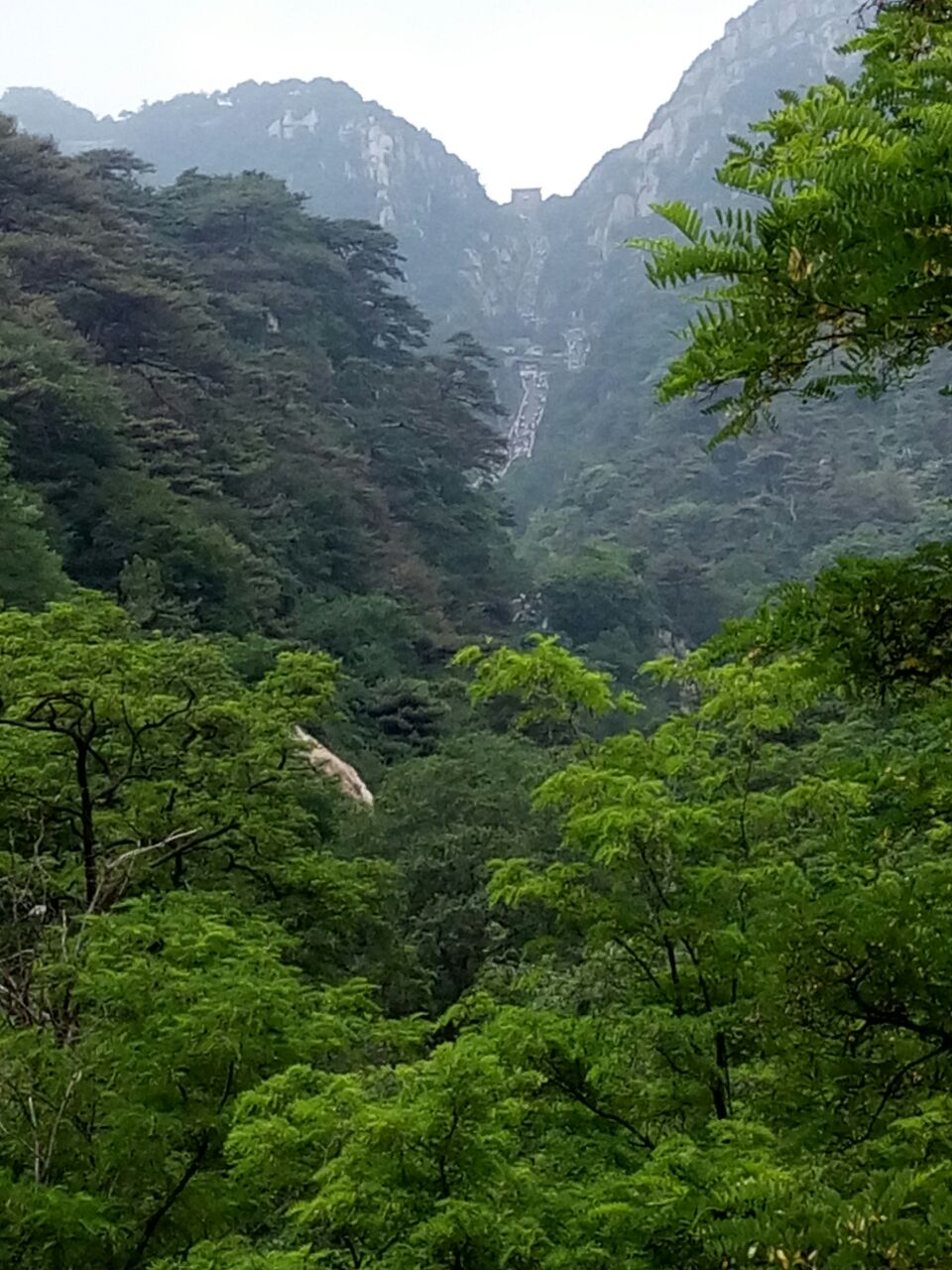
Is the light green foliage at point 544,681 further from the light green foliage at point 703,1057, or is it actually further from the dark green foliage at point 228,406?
the dark green foliage at point 228,406

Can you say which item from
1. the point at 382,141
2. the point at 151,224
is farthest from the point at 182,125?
the point at 151,224

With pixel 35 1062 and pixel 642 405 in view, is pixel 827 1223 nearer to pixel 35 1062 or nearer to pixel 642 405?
pixel 35 1062

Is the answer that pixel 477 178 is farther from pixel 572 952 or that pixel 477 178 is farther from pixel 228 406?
pixel 572 952

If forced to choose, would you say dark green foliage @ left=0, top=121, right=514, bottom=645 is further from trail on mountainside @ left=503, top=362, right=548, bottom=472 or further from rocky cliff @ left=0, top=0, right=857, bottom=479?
rocky cliff @ left=0, top=0, right=857, bottom=479

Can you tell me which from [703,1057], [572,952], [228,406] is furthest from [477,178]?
[703,1057]

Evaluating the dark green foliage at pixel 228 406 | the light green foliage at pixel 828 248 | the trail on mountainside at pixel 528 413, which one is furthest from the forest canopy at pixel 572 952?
the trail on mountainside at pixel 528 413

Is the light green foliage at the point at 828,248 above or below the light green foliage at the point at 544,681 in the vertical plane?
above

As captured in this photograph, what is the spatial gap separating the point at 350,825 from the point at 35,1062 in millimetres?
8963

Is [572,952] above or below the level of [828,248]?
below

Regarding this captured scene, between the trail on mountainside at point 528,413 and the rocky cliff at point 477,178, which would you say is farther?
the rocky cliff at point 477,178

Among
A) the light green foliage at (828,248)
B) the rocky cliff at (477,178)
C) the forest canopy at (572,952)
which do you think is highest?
the rocky cliff at (477,178)

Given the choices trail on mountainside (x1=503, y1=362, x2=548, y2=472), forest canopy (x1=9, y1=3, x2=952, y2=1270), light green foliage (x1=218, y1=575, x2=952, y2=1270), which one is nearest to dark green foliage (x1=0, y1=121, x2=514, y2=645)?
forest canopy (x1=9, y1=3, x2=952, y2=1270)

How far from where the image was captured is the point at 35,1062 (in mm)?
4156

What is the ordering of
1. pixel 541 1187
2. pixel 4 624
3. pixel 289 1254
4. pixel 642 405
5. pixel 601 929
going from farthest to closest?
pixel 642 405 < pixel 4 624 < pixel 601 929 < pixel 541 1187 < pixel 289 1254
